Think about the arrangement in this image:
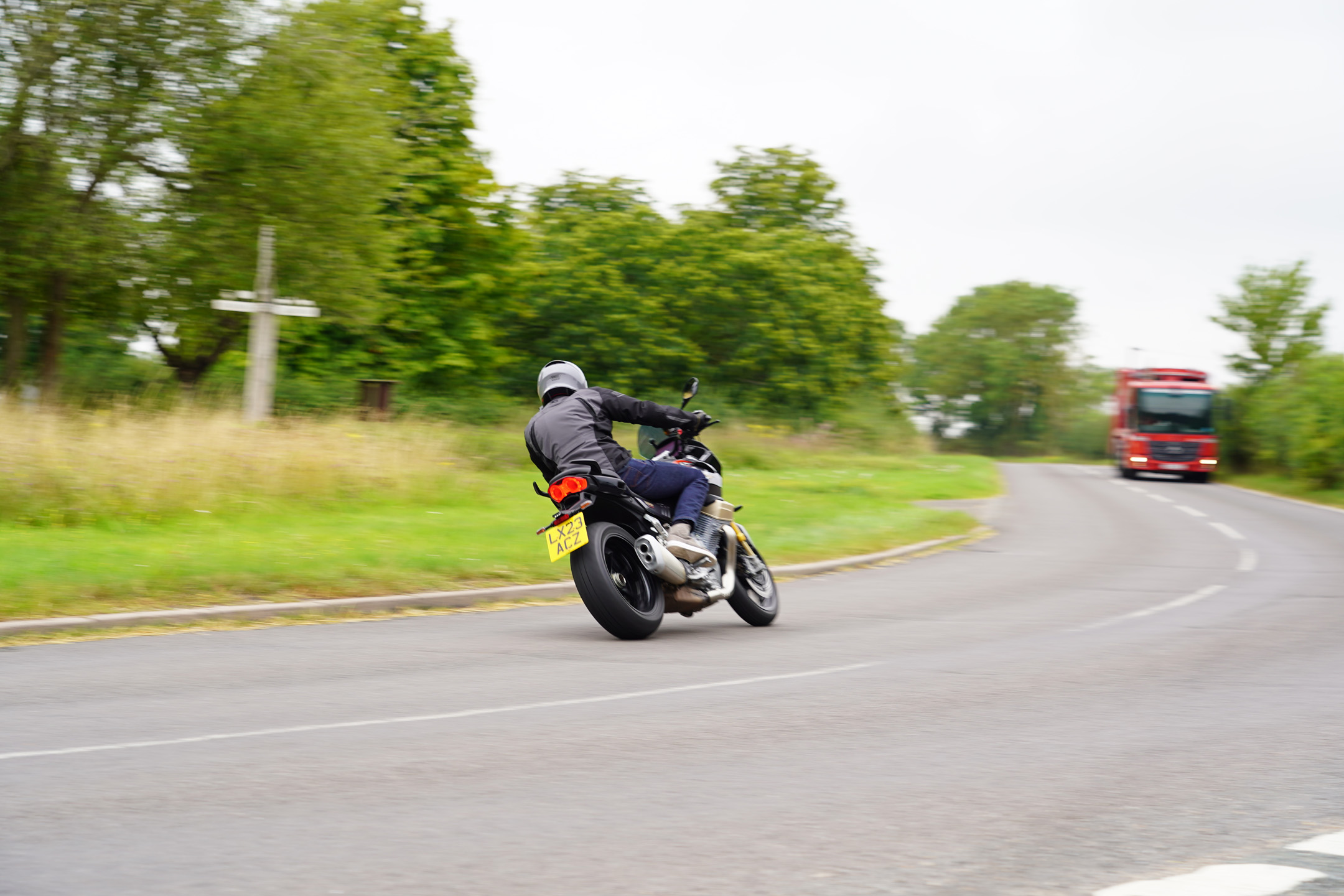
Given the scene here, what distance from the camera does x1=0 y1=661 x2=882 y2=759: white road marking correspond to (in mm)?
5379

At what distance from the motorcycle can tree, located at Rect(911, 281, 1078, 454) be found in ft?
312

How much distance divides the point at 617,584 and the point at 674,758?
11.4 ft

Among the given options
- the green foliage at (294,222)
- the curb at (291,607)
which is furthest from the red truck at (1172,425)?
the curb at (291,607)

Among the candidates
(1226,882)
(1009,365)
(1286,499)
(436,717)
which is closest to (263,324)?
(436,717)

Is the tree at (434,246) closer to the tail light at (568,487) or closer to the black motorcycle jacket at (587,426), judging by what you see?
the black motorcycle jacket at (587,426)

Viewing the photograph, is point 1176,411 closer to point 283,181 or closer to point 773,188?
point 773,188

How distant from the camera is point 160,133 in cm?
2427

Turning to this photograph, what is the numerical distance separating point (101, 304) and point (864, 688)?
23175 millimetres

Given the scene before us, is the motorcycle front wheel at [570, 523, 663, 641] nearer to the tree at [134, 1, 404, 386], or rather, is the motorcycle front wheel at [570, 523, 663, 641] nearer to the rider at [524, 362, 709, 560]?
the rider at [524, 362, 709, 560]

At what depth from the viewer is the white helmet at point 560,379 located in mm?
9125

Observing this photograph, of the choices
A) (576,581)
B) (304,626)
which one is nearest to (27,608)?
(304,626)

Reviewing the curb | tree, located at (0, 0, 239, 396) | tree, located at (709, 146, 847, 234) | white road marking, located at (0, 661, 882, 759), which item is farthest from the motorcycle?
tree, located at (709, 146, 847, 234)

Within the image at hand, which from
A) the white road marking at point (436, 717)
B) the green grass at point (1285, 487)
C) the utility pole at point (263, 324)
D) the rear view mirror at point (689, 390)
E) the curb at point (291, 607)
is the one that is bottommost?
the curb at point (291, 607)

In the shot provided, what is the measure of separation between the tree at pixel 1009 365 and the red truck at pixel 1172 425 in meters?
59.6
